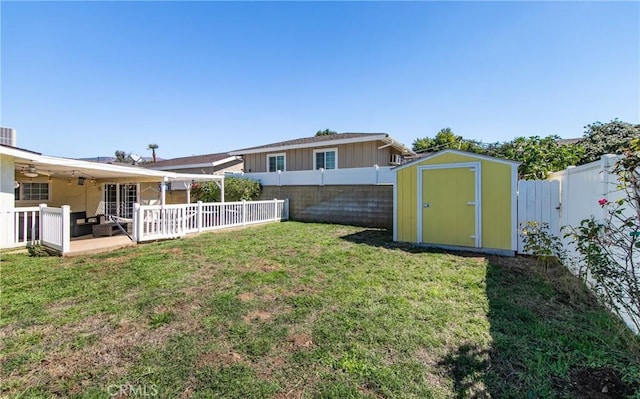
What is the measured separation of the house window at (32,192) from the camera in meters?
10.9

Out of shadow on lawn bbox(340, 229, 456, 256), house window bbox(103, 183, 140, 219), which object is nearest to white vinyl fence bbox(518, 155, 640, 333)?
shadow on lawn bbox(340, 229, 456, 256)

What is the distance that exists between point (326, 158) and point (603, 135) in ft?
43.8

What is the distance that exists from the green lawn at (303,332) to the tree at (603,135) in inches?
421

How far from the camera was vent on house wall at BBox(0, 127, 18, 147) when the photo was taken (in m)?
11.7

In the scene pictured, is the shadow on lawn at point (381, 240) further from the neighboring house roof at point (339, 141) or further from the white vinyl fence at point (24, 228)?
the white vinyl fence at point (24, 228)

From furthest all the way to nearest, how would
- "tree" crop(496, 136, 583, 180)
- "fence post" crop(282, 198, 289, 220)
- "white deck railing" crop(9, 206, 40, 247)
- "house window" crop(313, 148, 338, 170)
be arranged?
1. "house window" crop(313, 148, 338, 170)
2. "fence post" crop(282, 198, 289, 220)
3. "tree" crop(496, 136, 583, 180)
4. "white deck railing" crop(9, 206, 40, 247)

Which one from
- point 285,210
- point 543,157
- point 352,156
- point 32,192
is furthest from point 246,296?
point 32,192

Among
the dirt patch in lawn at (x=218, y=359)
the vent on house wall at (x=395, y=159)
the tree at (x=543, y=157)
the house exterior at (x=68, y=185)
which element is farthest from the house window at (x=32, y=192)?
the tree at (x=543, y=157)

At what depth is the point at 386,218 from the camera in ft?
33.9

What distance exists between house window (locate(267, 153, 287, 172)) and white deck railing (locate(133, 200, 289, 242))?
12.2 feet

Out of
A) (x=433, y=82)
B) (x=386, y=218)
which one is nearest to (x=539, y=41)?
(x=433, y=82)

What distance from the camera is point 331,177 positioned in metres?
11.8

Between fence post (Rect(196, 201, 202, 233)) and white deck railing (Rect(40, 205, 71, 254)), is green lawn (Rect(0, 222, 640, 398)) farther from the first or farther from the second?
fence post (Rect(196, 201, 202, 233))

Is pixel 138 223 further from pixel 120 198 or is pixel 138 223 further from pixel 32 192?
pixel 120 198
